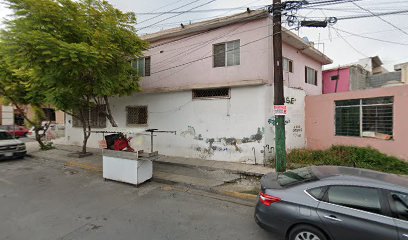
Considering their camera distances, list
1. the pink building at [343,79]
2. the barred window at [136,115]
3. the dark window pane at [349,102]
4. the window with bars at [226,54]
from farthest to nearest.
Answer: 1. the pink building at [343,79]
2. the barred window at [136,115]
3. the window with bars at [226,54]
4. the dark window pane at [349,102]

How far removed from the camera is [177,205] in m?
5.52

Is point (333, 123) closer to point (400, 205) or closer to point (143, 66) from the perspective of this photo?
point (400, 205)

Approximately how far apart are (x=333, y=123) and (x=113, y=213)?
30.2ft

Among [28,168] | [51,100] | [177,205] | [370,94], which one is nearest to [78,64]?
[51,100]

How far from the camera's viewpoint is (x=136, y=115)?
12.1 m

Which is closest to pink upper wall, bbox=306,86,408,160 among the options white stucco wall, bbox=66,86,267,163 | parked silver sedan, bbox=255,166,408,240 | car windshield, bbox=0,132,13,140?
white stucco wall, bbox=66,86,267,163

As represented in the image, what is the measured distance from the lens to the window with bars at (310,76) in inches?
488

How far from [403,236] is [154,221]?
4.03 meters

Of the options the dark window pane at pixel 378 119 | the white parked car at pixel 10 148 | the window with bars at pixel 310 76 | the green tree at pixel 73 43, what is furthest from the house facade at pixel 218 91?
the white parked car at pixel 10 148

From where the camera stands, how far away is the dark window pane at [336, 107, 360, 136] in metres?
9.21

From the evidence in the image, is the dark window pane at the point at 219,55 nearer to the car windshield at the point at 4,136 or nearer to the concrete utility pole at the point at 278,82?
the concrete utility pole at the point at 278,82

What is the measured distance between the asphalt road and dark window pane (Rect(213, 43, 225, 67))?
5579mm

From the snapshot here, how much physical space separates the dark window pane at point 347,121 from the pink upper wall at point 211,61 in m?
2.51

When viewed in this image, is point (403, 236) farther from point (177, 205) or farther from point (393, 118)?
point (393, 118)
